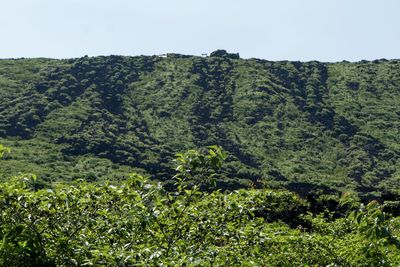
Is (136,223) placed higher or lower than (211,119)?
higher

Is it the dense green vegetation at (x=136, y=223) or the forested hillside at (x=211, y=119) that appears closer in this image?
the dense green vegetation at (x=136, y=223)

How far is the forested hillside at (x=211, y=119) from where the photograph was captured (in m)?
70.6

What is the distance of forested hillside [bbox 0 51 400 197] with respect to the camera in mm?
70625

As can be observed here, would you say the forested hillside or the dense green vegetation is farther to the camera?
the forested hillside

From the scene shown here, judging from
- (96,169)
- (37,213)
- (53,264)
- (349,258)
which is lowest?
(96,169)

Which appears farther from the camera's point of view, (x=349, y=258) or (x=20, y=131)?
(x=20, y=131)

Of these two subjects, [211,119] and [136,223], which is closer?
[136,223]

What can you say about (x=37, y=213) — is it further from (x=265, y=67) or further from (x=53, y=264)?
(x=265, y=67)

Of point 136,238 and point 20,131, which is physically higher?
point 136,238

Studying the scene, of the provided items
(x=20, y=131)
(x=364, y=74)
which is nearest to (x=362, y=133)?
(x=364, y=74)

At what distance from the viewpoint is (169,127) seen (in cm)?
8575

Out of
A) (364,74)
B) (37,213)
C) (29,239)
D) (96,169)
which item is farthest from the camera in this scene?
(364,74)

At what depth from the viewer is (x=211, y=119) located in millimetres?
90938

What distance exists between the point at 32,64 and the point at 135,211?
118 m
